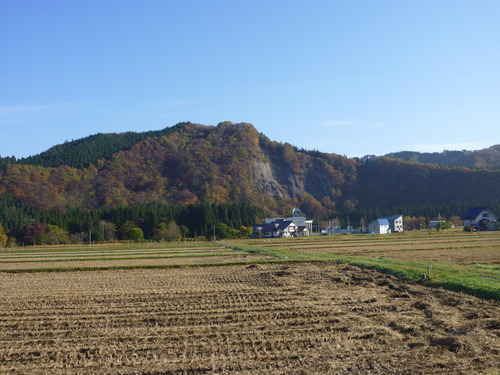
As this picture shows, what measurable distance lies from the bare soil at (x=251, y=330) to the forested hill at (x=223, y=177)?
95170mm

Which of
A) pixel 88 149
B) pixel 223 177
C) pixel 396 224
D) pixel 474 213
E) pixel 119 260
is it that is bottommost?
pixel 396 224

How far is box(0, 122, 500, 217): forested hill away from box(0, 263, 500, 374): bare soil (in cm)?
9517

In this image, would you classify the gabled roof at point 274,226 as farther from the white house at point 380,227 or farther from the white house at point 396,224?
the white house at point 396,224

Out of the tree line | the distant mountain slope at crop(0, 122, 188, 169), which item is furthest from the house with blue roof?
the distant mountain slope at crop(0, 122, 188, 169)

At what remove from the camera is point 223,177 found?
135125mm

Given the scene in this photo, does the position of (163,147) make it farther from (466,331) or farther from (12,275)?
(466,331)

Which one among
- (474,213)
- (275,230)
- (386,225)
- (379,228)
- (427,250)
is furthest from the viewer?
(386,225)

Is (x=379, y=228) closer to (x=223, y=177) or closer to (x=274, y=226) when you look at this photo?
(x=274, y=226)

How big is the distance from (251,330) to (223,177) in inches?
4927

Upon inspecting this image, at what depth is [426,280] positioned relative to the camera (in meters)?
17.0

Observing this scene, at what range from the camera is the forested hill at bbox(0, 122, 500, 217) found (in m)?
117

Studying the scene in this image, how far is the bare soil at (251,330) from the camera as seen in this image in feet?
26.3

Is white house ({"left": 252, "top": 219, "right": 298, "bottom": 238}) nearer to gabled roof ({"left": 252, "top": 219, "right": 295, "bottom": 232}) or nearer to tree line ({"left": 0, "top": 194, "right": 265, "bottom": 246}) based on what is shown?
gabled roof ({"left": 252, "top": 219, "right": 295, "bottom": 232})

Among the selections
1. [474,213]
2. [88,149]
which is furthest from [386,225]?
[88,149]
